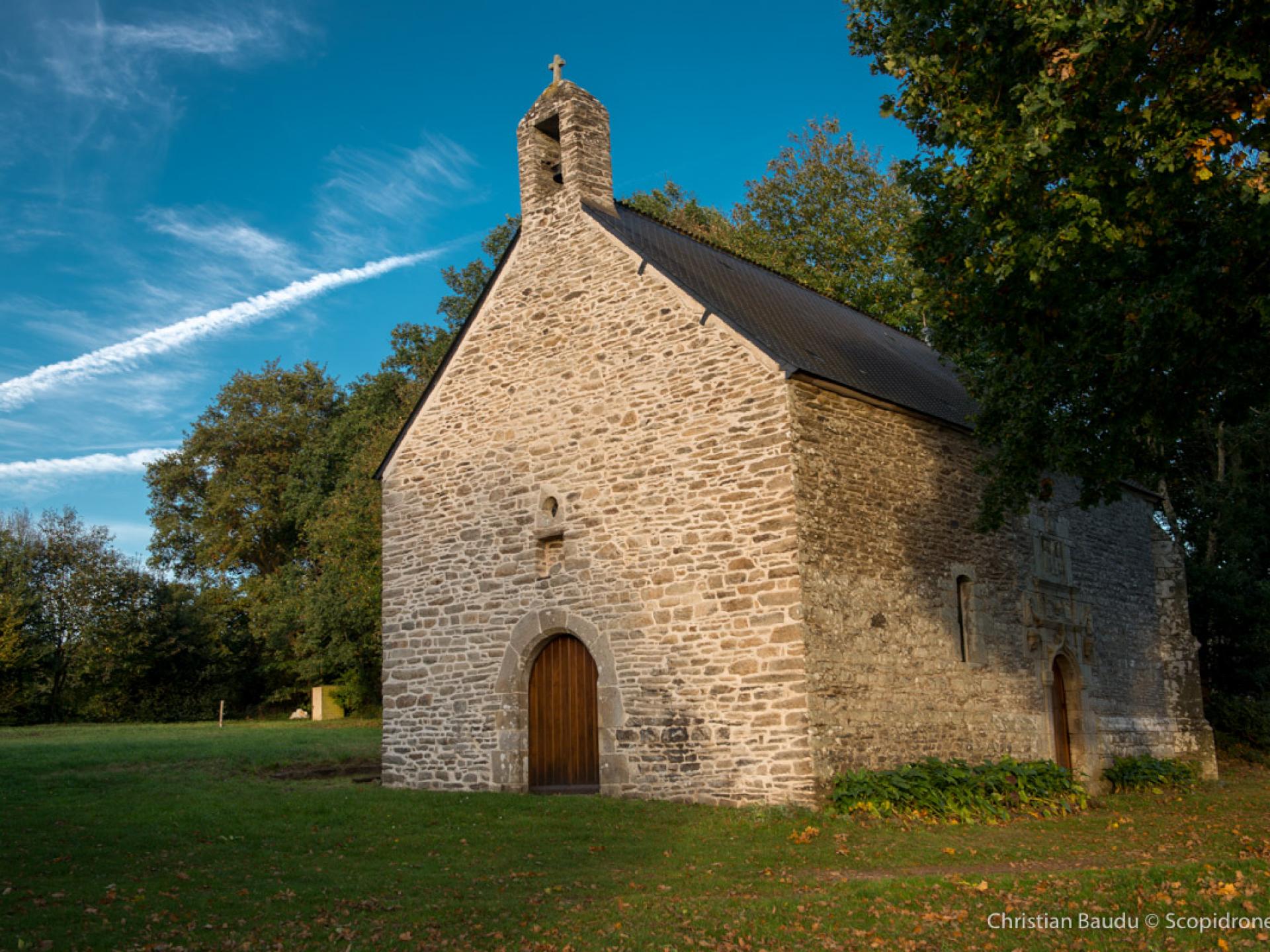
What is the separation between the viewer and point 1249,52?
8602 millimetres

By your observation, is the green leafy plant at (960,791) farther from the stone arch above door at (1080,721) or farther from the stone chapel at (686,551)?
the stone arch above door at (1080,721)

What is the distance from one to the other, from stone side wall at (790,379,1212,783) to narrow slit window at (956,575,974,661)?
0.07m

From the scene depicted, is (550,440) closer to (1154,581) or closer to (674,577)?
(674,577)

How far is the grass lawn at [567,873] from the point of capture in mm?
6602

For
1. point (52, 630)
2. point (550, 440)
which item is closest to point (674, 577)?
point (550, 440)

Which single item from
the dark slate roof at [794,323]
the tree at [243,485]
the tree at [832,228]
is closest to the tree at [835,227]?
the tree at [832,228]

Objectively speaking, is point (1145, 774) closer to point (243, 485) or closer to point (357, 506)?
point (357, 506)

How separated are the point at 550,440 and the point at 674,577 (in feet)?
9.79

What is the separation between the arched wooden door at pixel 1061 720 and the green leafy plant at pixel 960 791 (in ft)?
10.2

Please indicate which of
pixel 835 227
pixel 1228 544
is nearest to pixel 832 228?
pixel 835 227

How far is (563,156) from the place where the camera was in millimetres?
15383

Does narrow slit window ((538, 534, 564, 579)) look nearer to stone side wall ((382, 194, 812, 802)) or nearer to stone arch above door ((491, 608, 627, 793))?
stone side wall ((382, 194, 812, 802))

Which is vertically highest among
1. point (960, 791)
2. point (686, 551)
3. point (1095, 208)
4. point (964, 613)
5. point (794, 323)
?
point (794, 323)

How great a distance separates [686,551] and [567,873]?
15.5 ft
